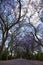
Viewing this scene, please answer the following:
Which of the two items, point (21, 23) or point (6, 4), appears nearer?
point (6, 4)

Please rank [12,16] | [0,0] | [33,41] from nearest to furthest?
[0,0], [12,16], [33,41]

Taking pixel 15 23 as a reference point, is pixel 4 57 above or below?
below

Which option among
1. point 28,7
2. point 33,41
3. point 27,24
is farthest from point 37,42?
point 28,7

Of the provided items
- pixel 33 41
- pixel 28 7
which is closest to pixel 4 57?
pixel 33 41

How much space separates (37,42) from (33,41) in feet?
2.44

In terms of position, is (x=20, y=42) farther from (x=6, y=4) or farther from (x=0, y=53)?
(x=6, y=4)

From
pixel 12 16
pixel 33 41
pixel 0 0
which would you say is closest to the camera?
pixel 0 0

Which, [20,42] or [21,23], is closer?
[21,23]

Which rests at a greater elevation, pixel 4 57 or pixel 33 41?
pixel 33 41

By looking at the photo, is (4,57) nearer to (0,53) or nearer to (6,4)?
(0,53)

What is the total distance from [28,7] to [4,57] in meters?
7.04

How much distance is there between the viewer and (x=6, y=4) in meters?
22.3

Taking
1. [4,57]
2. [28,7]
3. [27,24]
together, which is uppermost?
[28,7]

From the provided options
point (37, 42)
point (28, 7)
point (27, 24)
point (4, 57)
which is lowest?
point (4, 57)
